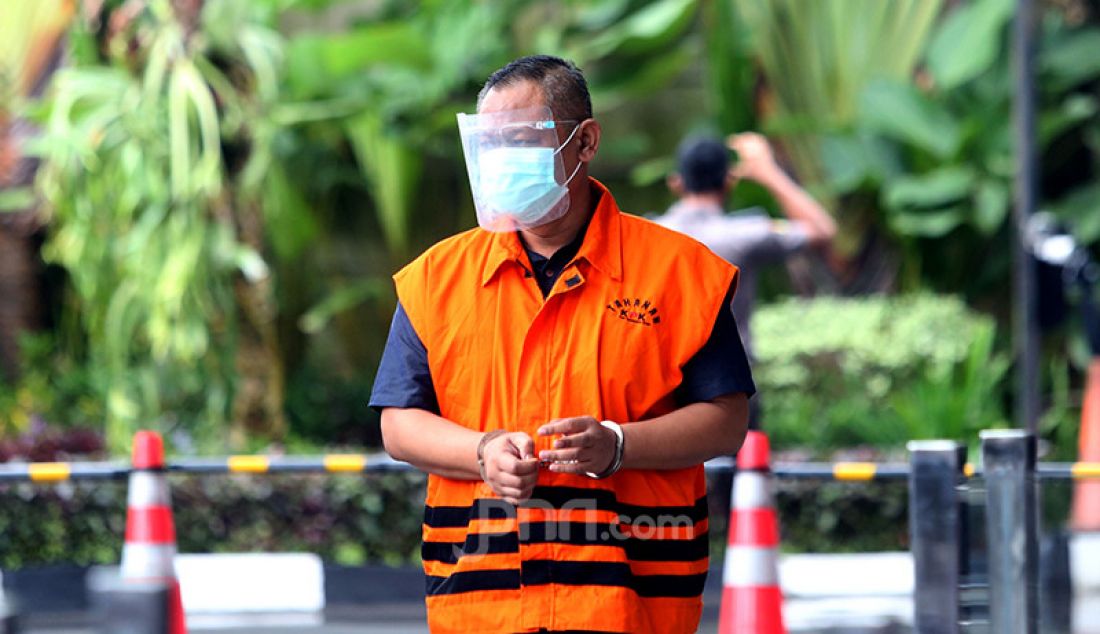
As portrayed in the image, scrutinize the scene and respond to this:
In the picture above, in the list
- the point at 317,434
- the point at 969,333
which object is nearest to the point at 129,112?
the point at 317,434

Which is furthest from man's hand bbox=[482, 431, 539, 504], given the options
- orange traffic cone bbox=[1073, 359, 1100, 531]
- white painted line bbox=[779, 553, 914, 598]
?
orange traffic cone bbox=[1073, 359, 1100, 531]

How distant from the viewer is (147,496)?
6.25 metres

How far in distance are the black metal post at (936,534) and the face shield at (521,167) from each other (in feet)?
5.72

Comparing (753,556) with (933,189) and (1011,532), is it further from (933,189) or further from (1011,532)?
(933,189)

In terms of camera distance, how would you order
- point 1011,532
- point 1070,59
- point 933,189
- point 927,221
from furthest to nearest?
point 1070,59, point 927,221, point 933,189, point 1011,532

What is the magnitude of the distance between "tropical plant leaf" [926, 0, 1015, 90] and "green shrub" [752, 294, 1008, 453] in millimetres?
1640

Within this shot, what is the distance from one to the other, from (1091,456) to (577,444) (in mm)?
7617

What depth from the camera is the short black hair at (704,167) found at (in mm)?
7035

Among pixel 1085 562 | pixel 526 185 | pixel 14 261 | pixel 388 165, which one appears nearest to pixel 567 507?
pixel 526 185

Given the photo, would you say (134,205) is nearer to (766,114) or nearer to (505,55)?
(505,55)

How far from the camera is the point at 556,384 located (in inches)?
131

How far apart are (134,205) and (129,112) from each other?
54 centimetres

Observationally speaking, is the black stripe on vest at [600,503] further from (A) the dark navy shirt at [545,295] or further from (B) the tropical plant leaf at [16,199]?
(B) the tropical plant leaf at [16,199]

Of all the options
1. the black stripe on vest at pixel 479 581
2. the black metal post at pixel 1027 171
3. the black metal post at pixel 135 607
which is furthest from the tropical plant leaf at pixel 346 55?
the black metal post at pixel 135 607
